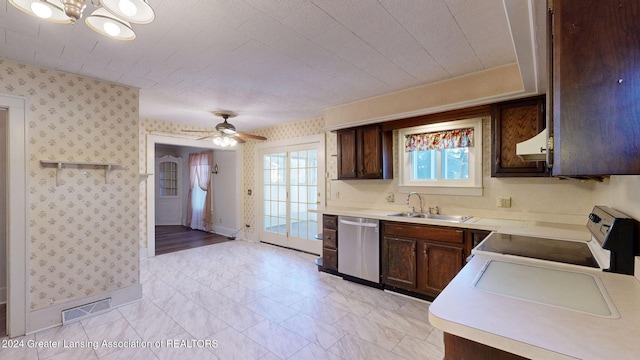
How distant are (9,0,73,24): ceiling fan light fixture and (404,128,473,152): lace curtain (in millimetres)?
3205

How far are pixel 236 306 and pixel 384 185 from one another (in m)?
2.30

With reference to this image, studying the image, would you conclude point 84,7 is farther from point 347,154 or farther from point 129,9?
point 347,154

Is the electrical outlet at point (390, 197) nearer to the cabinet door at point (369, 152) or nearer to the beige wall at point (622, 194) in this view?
the cabinet door at point (369, 152)

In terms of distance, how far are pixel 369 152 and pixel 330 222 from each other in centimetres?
106

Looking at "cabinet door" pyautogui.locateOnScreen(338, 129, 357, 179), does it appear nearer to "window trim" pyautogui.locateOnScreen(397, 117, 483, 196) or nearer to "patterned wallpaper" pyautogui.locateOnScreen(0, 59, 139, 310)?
"window trim" pyautogui.locateOnScreen(397, 117, 483, 196)

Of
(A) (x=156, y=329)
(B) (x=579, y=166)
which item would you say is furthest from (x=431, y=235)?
(A) (x=156, y=329)

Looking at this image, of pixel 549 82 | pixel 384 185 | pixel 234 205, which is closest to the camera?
pixel 549 82

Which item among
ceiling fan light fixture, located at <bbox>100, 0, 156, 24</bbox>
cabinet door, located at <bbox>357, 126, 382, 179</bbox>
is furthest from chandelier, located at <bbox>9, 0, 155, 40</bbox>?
cabinet door, located at <bbox>357, 126, 382, 179</bbox>

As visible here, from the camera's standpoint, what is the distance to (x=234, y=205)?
6.02 m

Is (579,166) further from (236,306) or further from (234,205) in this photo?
(234,205)

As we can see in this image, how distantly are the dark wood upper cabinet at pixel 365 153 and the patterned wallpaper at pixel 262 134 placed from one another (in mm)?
832

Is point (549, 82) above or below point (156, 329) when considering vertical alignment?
above

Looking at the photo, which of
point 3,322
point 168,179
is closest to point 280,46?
point 3,322

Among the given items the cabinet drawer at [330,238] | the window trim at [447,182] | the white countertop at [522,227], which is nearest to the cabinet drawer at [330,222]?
the cabinet drawer at [330,238]
